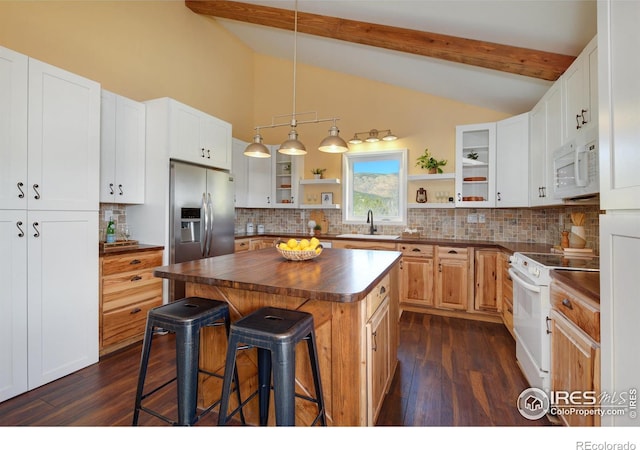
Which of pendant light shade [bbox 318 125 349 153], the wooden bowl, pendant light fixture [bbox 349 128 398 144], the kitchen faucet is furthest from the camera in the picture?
the kitchen faucet

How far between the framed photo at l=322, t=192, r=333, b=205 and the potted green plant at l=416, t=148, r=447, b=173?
1.46 m

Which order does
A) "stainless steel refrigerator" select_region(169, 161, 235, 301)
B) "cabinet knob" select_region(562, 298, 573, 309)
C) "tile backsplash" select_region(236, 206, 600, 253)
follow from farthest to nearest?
"tile backsplash" select_region(236, 206, 600, 253) < "stainless steel refrigerator" select_region(169, 161, 235, 301) < "cabinet knob" select_region(562, 298, 573, 309)

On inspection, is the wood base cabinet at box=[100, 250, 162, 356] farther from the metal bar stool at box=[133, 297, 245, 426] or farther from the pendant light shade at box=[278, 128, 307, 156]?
the pendant light shade at box=[278, 128, 307, 156]

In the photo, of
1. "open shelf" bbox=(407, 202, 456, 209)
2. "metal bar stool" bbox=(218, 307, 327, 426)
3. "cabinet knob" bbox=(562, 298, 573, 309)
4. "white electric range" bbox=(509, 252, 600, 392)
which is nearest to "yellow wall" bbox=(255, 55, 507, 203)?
"open shelf" bbox=(407, 202, 456, 209)

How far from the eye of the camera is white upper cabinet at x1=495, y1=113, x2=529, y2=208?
334cm

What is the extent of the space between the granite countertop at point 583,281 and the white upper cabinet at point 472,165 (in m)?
2.04

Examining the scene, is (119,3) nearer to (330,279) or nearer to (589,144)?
(330,279)

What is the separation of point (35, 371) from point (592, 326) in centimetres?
336

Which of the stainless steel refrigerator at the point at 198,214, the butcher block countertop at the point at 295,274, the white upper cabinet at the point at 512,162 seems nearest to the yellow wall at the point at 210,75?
the white upper cabinet at the point at 512,162

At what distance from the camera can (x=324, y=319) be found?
1514mm

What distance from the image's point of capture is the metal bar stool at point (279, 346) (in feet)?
4.10

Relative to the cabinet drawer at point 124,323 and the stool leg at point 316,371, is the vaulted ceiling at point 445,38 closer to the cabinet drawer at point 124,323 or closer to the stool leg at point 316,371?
the stool leg at point 316,371
